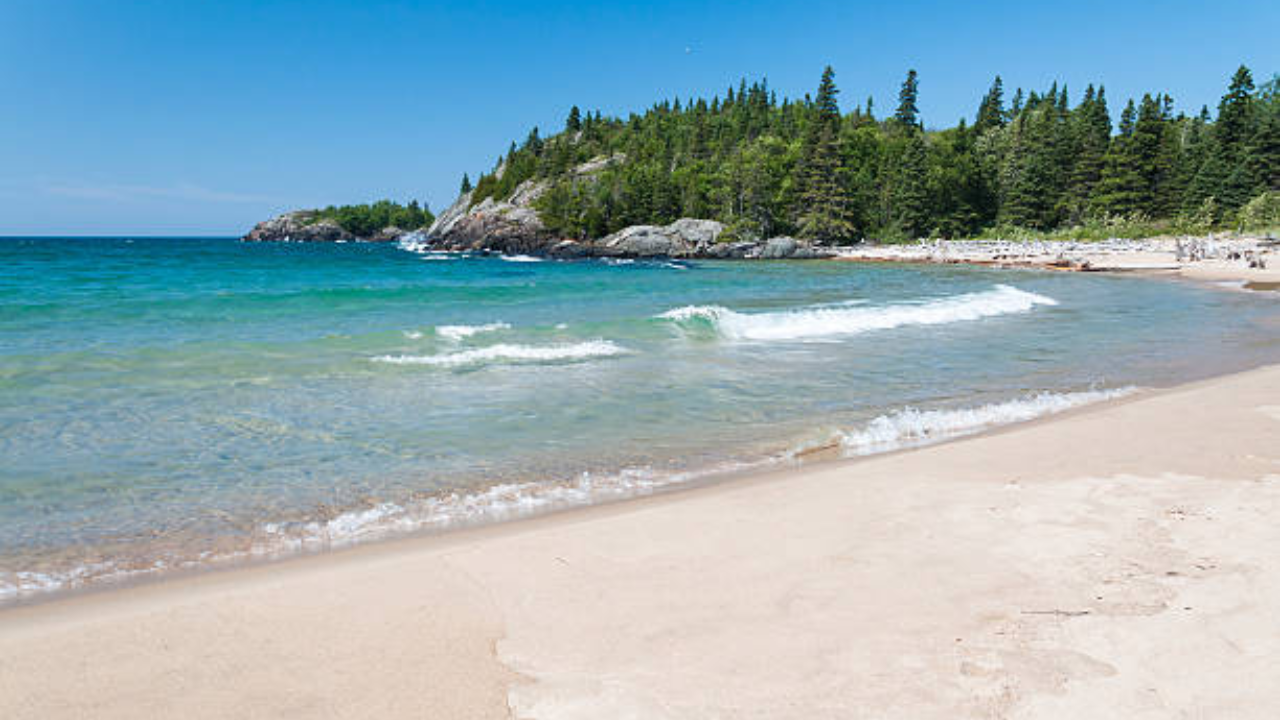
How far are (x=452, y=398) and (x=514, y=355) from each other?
442 cm

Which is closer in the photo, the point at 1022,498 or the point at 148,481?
the point at 1022,498

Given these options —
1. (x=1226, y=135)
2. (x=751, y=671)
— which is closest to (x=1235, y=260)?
(x=1226, y=135)

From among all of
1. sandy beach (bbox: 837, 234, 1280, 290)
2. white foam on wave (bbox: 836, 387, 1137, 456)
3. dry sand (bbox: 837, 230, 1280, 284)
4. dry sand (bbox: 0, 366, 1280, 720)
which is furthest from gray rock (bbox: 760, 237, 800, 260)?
dry sand (bbox: 0, 366, 1280, 720)

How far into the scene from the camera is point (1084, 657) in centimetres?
324

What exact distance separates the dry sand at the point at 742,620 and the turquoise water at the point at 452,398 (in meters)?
1.32

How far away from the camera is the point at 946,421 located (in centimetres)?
926

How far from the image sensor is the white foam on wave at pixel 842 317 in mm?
19516

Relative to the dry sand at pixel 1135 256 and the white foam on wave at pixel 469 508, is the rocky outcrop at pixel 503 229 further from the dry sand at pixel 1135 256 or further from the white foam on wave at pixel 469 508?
the white foam on wave at pixel 469 508

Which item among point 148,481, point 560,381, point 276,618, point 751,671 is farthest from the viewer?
point 560,381

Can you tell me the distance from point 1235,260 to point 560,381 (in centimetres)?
4564

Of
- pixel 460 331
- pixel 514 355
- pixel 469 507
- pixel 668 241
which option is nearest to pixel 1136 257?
pixel 460 331

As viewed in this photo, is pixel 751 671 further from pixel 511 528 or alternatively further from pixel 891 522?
pixel 511 528

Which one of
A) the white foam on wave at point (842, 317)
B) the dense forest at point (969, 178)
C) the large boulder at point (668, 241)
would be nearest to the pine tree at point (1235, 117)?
the dense forest at point (969, 178)

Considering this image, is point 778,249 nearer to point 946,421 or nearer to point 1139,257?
point 1139,257
